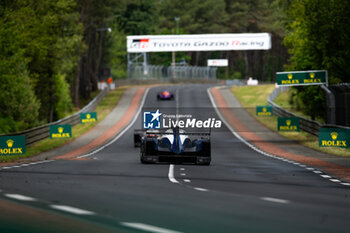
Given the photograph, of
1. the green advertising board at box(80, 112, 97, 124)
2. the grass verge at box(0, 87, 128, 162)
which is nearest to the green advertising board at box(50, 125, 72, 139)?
the grass verge at box(0, 87, 128, 162)

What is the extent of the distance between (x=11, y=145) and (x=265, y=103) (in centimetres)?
5543

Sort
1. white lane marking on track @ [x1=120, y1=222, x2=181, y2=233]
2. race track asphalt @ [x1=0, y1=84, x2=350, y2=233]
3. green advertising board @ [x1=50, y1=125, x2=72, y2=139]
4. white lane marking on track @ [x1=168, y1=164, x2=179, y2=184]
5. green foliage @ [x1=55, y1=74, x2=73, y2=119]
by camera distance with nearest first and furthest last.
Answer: white lane marking on track @ [x1=120, y1=222, x2=181, y2=233] < race track asphalt @ [x1=0, y1=84, x2=350, y2=233] < white lane marking on track @ [x1=168, y1=164, x2=179, y2=184] < green advertising board @ [x1=50, y1=125, x2=72, y2=139] < green foliage @ [x1=55, y1=74, x2=73, y2=119]

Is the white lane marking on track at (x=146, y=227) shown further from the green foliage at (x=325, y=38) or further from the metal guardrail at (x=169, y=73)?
the metal guardrail at (x=169, y=73)

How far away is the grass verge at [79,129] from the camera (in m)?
34.4

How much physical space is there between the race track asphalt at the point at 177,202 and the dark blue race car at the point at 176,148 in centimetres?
290

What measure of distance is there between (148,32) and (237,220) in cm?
12420

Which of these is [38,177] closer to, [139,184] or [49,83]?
[139,184]

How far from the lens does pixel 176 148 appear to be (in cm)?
2228

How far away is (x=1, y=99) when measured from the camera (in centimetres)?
5369

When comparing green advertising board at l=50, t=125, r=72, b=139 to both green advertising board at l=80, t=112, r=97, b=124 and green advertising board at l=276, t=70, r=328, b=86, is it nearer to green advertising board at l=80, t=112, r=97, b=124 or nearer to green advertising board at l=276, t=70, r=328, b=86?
green advertising board at l=276, t=70, r=328, b=86

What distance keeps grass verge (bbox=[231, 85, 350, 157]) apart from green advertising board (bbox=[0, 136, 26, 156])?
13601 millimetres

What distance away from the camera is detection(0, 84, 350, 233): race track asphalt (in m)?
8.74

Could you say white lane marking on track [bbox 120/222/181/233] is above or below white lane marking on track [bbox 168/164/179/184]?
above

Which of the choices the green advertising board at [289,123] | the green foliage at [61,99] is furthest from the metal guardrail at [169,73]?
the green advertising board at [289,123]
